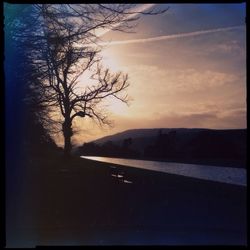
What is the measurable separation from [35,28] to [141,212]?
4.79 m

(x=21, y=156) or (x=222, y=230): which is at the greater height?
(x=21, y=156)

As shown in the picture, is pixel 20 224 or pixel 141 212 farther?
pixel 141 212

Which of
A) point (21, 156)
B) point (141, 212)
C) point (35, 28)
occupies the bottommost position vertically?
point (141, 212)

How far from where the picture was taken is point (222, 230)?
8938 millimetres

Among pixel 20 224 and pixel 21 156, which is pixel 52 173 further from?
pixel 20 224

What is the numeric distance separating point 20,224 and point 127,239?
8.30 ft

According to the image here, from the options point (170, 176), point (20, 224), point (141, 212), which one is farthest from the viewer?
point (170, 176)

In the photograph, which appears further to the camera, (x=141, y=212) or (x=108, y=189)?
(x=108, y=189)

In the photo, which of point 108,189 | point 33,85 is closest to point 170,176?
point 108,189

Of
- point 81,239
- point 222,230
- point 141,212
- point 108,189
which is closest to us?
point 81,239

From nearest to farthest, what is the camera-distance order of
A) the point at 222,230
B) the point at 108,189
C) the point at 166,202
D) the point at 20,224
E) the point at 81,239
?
the point at 81,239 < the point at 222,230 < the point at 20,224 < the point at 166,202 < the point at 108,189

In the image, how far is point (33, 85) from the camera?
11.2 m

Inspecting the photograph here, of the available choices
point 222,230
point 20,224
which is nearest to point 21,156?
point 20,224

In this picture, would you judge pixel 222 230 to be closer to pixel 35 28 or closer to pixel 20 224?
pixel 20 224
